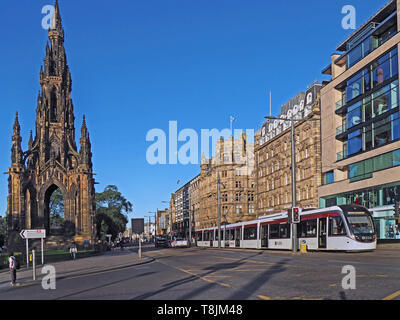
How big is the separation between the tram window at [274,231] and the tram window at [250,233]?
4.34 metres

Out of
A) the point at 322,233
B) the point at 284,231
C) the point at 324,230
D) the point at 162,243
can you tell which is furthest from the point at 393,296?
the point at 162,243

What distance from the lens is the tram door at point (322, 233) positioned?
35.0 metres

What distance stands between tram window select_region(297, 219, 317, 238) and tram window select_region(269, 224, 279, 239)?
392cm

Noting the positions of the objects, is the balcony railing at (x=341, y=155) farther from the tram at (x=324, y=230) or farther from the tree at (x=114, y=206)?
the tree at (x=114, y=206)

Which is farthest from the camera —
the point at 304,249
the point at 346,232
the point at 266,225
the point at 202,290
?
the point at 266,225

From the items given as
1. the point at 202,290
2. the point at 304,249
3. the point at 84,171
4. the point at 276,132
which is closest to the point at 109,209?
the point at 84,171

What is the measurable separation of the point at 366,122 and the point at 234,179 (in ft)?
185

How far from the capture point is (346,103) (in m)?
58.2

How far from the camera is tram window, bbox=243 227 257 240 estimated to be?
49.7 m

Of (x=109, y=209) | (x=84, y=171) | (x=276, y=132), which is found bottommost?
(x=109, y=209)
